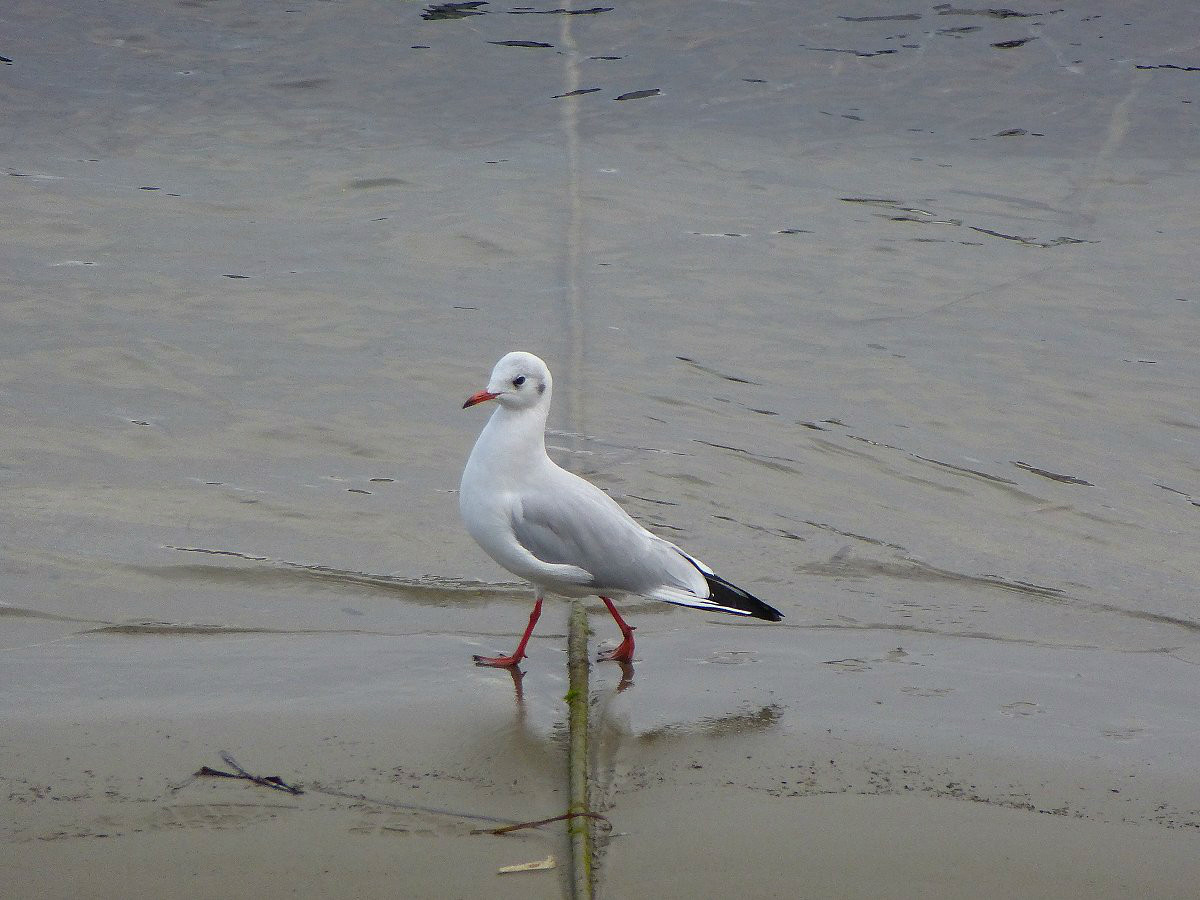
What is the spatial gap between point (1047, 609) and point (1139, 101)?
914 centimetres

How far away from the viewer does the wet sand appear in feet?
9.99

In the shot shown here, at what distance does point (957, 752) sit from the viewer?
3434mm

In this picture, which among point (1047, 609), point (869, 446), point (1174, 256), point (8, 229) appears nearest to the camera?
point (1047, 609)

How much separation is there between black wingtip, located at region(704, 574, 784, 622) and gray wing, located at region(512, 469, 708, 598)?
0.04 m

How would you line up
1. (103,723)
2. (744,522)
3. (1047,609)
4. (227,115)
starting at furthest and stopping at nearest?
(227,115) → (744,522) → (1047,609) → (103,723)

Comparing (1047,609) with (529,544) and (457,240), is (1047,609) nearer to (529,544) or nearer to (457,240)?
(529,544)

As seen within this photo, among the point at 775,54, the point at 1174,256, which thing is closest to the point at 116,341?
the point at 1174,256

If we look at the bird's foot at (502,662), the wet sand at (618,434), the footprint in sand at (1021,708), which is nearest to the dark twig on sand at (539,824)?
the wet sand at (618,434)

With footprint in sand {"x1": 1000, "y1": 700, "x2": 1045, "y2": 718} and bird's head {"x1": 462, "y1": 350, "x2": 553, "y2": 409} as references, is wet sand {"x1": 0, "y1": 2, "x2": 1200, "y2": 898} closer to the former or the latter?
footprint in sand {"x1": 1000, "y1": 700, "x2": 1045, "y2": 718}

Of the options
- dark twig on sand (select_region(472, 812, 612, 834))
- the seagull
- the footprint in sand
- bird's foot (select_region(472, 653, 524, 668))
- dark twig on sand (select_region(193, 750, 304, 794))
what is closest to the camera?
dark twig on sand (select_region(472, 812, 612, 834))

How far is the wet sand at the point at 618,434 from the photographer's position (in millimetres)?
3045

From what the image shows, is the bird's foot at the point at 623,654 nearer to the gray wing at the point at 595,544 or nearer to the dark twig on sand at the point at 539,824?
the gray wing at the point at 595,544


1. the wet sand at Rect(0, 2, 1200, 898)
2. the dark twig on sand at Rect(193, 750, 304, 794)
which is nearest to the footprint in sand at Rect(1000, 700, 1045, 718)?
the wet sand at Rect(0, 2, 1200, 898)

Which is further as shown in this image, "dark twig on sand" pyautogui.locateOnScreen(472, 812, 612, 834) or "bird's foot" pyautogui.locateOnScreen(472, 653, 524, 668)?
"bird's foot" pyautogui.locateOnScreen(472, 653, 524, 668)
